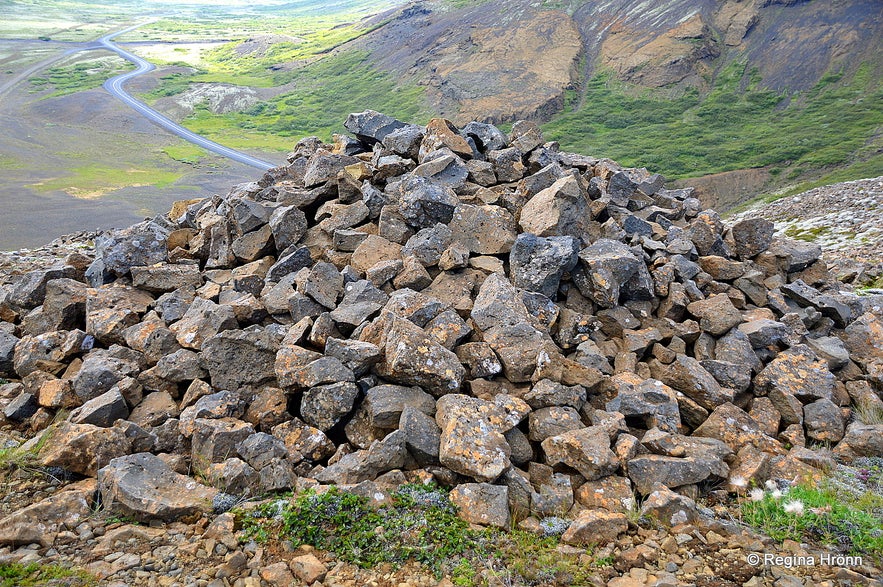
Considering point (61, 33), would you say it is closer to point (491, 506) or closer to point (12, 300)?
point (12, 300)

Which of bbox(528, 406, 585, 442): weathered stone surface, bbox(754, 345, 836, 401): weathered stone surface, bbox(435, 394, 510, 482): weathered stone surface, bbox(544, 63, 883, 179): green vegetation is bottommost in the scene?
bbox(544, 63, 883, 179): green vegetation

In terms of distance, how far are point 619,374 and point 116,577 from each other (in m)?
6.55

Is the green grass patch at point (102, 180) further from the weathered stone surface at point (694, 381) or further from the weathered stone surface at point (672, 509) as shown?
the weathered stone surface at point (672, 509)

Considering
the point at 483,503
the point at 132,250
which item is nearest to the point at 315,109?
the point at 132,250

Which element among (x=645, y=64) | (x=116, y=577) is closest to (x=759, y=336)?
(x=116, y=577)

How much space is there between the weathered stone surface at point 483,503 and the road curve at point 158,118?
5162 centimetres

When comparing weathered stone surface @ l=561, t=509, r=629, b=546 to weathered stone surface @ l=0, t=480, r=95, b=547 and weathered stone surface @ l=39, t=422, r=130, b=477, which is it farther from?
weathered stone surface @ l=39, t=422, r=130, b=477

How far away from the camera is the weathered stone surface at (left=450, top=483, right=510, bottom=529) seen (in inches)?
215

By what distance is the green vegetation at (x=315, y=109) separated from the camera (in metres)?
68.8

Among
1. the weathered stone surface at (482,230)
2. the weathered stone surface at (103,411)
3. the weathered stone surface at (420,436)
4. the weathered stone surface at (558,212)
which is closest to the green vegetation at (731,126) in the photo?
the weathered stone surface at (558,212)

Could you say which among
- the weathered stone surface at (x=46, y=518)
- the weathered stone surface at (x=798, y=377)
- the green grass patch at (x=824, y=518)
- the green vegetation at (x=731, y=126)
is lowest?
the green vegetation at (x=731, y=126)

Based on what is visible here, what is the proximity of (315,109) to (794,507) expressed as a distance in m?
82.9

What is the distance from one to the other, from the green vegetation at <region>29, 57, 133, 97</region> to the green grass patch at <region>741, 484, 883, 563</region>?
96.2m

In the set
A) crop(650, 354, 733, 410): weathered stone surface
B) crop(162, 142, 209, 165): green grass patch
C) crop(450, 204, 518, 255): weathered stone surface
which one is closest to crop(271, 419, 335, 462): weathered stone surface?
crop(450, 204, 518, 255): weathered stone surface
